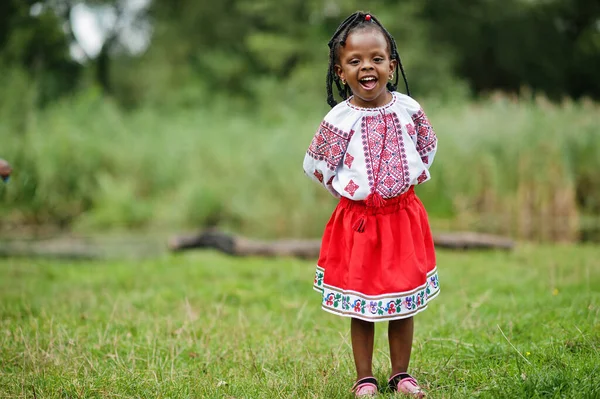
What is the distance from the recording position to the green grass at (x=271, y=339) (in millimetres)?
3262

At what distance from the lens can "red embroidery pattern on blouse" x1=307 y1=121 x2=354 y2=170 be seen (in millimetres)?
3232

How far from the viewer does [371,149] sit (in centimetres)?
320

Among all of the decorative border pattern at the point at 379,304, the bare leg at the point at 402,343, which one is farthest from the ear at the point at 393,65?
the bare leg at the point at 402,343

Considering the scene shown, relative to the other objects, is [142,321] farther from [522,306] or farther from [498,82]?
[498,82]

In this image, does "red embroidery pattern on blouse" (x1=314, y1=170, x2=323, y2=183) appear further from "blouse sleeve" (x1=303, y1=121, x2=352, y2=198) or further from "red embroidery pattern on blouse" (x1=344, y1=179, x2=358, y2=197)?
"red embroidery pattern on blouse" (x1=344, y1=179, x2=358, y2=197)

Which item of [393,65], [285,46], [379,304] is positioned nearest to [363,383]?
[379,304]

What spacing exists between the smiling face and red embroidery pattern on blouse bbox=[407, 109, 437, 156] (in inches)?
9.2

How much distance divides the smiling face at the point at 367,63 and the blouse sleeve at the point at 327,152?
0.20m

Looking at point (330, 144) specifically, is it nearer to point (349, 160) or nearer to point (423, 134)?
point (349, 160)

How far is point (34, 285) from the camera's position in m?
6.86

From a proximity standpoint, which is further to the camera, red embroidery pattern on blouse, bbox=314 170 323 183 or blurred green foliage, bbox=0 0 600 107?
blurred green foliage, bbox=0 0 600 107

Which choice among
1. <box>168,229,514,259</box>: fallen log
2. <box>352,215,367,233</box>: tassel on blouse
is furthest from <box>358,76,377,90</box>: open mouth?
<box>168,229,514,259</box>: fallen log

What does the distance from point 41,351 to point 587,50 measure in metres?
28.5

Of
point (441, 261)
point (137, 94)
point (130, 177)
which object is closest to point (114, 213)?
point (130, 177)
